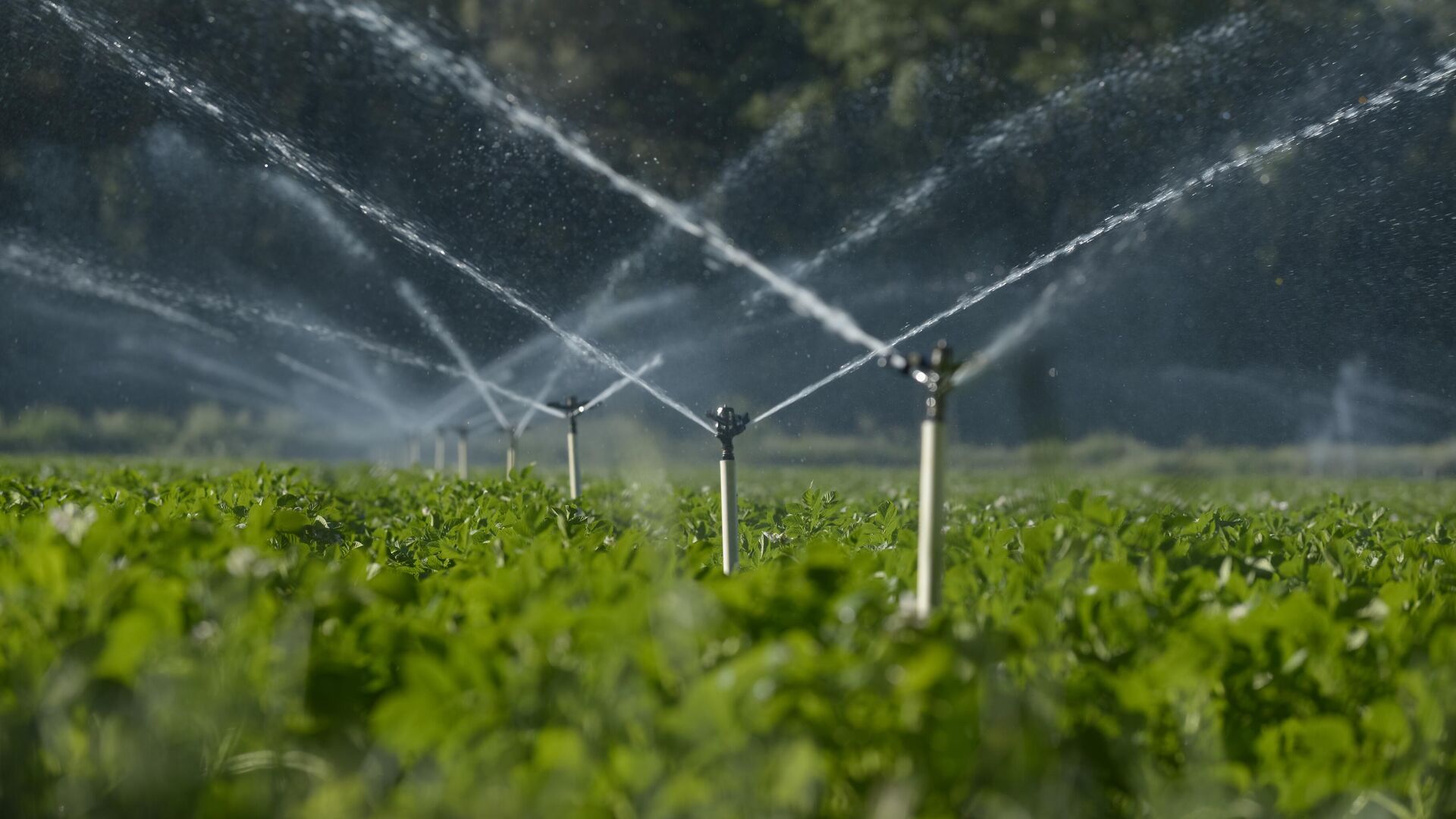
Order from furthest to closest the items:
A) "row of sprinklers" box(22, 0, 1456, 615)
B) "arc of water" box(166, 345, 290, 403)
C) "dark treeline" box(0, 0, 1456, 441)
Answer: "arc of water" box(166, 345, 290, 403)
"dark treeline" box(0, 0, 1456, 441)
"row of sprinklers" box(22, 0, 1456, 615)

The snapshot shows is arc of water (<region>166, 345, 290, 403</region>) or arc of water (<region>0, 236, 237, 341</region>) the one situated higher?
arc of water (<region>0, 236, 237, 341</region>)

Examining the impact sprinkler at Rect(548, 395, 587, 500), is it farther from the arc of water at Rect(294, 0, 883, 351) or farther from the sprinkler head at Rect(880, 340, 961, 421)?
the arc of water at Rect(294, 0, 883, 351)

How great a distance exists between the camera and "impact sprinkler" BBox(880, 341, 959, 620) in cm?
240

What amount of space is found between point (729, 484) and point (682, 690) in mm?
1882

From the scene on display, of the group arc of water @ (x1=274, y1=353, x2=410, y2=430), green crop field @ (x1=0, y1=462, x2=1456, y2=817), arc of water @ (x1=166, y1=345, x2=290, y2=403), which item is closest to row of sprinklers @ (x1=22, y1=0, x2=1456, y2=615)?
arc of water @ (x1=274, y1=353, x2=410, y2=430)

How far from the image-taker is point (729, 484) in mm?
3883

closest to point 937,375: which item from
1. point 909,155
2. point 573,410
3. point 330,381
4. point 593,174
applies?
point 573,410

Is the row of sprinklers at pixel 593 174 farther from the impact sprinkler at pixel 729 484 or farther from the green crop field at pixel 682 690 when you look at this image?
the green crop field at pixel 682 690

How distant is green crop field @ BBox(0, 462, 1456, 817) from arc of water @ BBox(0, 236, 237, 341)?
35109 millimetres

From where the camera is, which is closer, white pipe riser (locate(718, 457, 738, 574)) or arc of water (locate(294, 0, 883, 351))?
white pipe riser (locate(718, 457, 738, 574))

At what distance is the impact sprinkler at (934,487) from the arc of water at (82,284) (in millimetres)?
35336

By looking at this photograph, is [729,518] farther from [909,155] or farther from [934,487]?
[909,155]

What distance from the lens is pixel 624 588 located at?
2260mm

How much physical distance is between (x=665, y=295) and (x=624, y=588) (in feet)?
96.2
